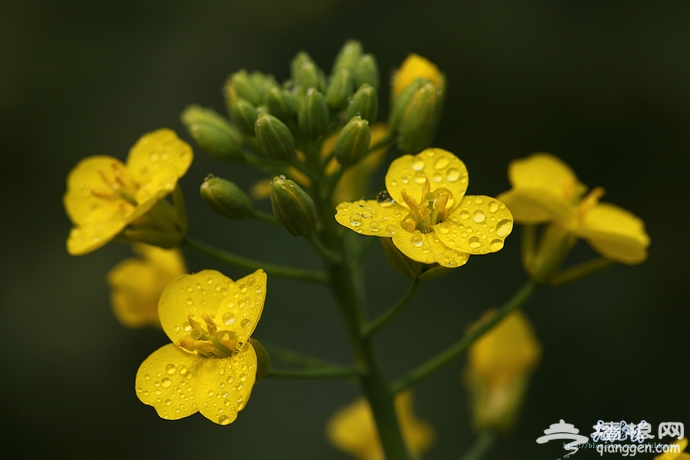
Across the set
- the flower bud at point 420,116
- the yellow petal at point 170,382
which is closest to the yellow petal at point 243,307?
the yellow petal at point 170,382

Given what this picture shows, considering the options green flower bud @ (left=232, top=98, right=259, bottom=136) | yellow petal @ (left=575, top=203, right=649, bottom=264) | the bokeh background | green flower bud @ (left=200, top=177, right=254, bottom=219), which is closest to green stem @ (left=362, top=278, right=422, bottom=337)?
green flower bud @ (left=200, top=177, right=254, bottom=219)

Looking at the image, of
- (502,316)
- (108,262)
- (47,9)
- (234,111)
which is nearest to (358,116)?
(234,111)

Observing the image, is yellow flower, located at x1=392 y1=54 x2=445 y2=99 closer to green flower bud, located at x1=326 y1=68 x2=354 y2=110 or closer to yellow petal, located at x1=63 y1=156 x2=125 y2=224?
green flower bud, located at x1=326 y1=68 x2=354 y2=110

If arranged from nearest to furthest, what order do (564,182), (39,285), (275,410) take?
(564,182) < (275,410) < (39,285)

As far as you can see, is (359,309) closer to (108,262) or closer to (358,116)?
(358,116)

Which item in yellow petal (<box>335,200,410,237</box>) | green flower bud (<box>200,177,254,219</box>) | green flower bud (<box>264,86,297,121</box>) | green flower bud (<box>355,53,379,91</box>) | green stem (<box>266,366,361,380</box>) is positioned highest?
green flower bud (<box>355,53,379,91</box>)

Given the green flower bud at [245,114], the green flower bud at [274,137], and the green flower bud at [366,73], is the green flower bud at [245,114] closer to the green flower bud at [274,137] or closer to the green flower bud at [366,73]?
the green flower bud at [274,137]
